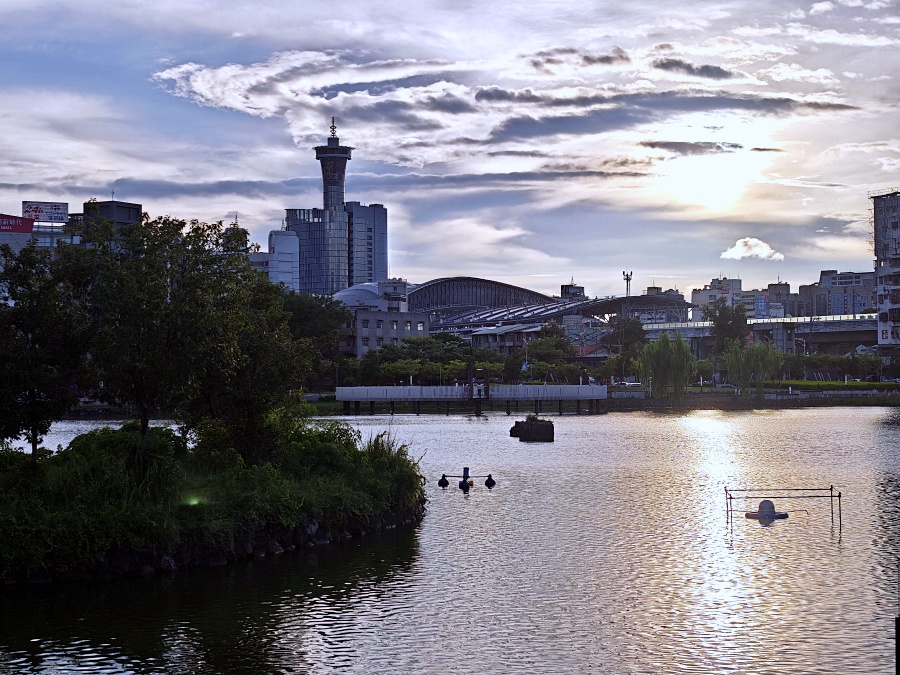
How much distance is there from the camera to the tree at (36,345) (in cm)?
4025

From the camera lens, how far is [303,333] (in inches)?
Result: 6496

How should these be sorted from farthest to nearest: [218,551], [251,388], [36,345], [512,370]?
1. [512,370]
2. [251,388]
3. [36,345]
4. [218,551]

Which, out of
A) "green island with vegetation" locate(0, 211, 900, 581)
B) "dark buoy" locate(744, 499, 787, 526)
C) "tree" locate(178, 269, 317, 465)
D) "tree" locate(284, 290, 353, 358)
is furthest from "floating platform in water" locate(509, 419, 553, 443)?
"tree" locate(284, 290, 353, 358)

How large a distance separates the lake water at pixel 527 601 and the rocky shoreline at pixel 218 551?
604 millimetres

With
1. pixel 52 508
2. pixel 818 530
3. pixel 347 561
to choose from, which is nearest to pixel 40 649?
pixel 52 508

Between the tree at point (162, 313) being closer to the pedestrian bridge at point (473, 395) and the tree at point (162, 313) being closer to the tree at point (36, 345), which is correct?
the tree at point (36, 345)

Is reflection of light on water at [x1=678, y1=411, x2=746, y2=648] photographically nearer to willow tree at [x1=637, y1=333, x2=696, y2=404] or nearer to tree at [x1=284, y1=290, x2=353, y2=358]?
willow tree at [x1=637, y1=333, x2=696, y2=404]

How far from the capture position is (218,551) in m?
36.5

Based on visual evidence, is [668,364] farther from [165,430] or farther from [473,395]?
[165,430]

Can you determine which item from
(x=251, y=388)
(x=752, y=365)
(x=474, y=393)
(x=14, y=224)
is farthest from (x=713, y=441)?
(x=14, y=224)

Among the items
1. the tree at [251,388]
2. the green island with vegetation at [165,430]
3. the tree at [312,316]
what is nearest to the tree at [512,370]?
the tree at [312,316]

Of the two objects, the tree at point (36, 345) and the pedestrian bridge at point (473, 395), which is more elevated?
the tree at point (36, 345)

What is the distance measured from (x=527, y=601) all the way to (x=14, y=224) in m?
179

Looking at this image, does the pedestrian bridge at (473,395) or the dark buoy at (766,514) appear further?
the pedestrian bridge at (473,395)
